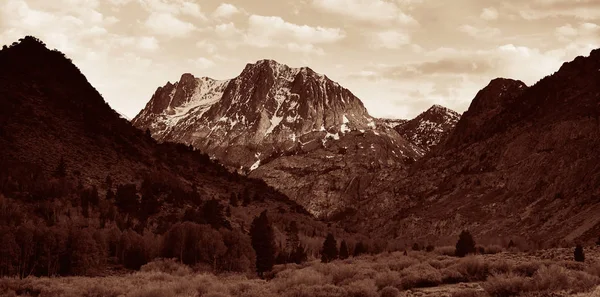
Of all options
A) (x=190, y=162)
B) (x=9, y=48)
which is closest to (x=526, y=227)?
(x=190, y=162)

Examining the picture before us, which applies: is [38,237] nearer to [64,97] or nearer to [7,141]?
[7,141]

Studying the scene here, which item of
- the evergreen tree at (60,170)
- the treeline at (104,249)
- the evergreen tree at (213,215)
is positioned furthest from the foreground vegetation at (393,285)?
the evergreen tree at (213,215)

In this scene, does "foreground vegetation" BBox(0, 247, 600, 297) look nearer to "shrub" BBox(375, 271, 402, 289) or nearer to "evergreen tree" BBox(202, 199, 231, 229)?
"shrub" BBox(375, 271, 402, 289)

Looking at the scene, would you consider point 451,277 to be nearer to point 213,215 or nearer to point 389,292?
point 389,292

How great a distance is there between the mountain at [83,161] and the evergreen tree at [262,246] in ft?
79.5

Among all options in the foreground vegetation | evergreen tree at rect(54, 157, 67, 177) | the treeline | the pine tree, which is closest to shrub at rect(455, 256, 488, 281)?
the foreground vegetation

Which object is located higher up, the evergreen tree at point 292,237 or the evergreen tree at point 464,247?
the evergreen tree at point 292,237

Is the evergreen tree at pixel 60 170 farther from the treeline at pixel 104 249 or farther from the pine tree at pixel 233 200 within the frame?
the pine tree at pixel 233 200

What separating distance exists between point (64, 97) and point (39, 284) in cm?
11310

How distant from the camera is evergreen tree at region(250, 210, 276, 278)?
82169mm

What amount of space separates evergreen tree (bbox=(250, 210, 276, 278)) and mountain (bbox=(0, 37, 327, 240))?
24.2 metres

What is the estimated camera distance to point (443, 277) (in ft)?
139

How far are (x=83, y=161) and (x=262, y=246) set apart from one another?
56543mm

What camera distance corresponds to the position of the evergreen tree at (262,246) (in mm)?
82169
